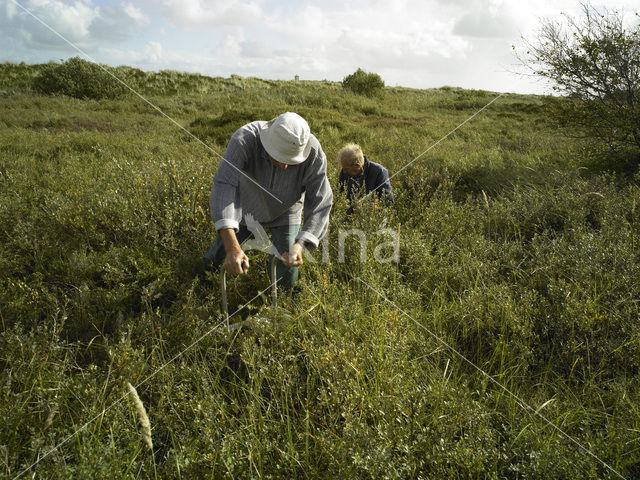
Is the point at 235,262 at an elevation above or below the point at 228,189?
below

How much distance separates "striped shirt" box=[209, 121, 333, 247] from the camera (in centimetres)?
254

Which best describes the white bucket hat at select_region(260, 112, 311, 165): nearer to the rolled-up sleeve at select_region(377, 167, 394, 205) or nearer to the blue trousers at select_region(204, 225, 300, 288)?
the blue trousers at select_region(204, 225, 300, 288)

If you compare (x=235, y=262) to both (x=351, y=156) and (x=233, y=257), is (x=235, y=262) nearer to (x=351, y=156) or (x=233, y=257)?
(x=233, y=257)

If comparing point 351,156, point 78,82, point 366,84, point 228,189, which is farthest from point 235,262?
point 366,84

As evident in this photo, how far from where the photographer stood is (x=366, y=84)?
2084cm

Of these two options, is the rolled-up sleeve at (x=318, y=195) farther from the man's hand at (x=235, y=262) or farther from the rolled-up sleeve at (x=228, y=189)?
the man's hand at (x=235, y=262)

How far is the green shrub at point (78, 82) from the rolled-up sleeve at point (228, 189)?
16328 millimetres

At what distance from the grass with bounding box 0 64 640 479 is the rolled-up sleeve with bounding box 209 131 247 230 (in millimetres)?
578

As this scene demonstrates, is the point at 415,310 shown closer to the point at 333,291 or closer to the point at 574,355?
the point at 333,291

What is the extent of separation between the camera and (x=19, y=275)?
311 cm

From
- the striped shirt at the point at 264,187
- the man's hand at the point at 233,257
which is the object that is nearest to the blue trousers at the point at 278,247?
the striped shirt at the point at 264,187

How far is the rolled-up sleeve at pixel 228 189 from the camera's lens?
96.1 inches

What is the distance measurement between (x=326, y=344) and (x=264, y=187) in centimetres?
132

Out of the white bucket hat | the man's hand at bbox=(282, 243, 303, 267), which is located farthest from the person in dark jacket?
the man's hand at bbox=(282, 243, 303, 267)
